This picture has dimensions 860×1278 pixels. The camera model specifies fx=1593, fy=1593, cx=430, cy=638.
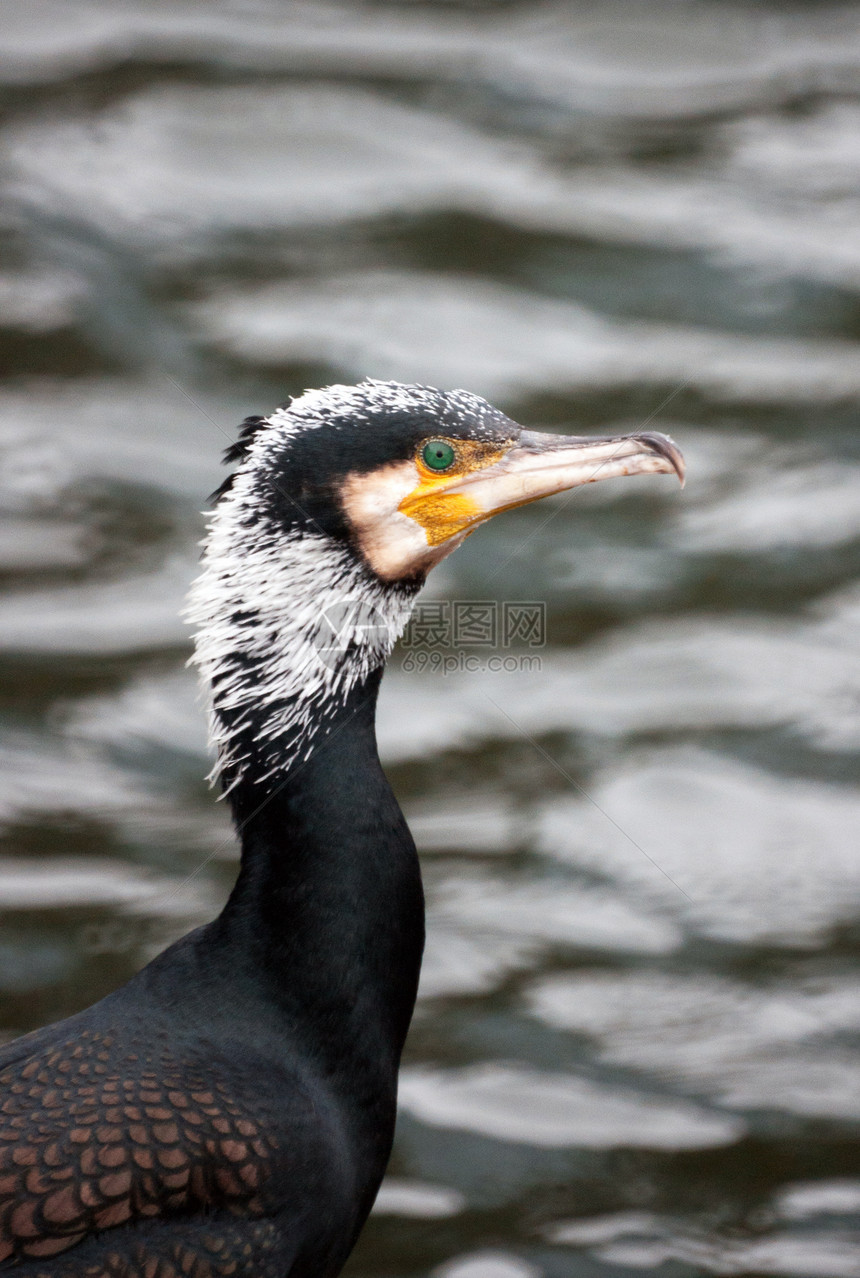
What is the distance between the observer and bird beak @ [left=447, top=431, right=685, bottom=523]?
15.5ft

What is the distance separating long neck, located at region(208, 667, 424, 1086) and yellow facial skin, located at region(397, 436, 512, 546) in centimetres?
52

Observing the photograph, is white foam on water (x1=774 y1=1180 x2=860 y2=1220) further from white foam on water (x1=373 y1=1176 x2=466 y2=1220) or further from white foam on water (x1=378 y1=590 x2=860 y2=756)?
white foam on water (x1=378 y1=590 x2=860 y2=756)

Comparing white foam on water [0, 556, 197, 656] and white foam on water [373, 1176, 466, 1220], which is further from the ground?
white foam on water [0, 556, 197, 656]

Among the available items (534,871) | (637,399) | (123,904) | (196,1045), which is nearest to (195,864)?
(123,904)

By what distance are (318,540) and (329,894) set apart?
101cm

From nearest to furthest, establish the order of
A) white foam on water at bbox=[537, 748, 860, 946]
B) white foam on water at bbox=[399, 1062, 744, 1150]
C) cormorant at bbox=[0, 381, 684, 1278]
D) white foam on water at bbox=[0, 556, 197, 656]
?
1. cormorant at bbox=[0, 381, 684, 1278]
2. white foam on water at bbox=[399, 1062, 744, 1150]
3. white foam on water at bbox=[537, 748, 860, 946]
4. white foam on water at bbox=[0, 556, 197, 656]

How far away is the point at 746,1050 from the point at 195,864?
2.79 meters

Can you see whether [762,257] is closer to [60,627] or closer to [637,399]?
[637,399]

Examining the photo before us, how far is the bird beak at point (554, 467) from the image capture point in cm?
473

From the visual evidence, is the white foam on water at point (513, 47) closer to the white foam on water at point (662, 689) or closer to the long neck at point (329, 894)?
the white foam on water at point (662, 689)

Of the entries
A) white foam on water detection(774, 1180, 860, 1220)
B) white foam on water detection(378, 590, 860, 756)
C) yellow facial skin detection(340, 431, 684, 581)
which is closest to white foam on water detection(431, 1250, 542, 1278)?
white foam on water detection(774, 1180, 860, 1220)

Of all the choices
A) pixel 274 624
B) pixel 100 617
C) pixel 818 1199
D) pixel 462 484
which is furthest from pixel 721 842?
pixel 274 624

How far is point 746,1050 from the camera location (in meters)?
7.04

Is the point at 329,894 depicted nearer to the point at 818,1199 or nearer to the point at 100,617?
the point at 818,1199
